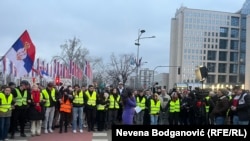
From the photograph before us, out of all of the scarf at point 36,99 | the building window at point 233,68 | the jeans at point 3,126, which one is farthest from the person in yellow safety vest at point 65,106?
the building window at point 233,68

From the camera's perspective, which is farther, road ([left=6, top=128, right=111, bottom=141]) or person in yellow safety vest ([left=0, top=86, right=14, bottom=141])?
road ([left=6, top=128, right=111, bottom=141])

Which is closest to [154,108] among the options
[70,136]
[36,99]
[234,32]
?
[70,136]

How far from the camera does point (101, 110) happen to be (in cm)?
1623

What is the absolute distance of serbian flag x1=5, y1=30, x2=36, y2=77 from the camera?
637 inches

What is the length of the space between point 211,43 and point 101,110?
13416cm

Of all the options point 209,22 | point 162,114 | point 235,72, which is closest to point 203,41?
point 209,22

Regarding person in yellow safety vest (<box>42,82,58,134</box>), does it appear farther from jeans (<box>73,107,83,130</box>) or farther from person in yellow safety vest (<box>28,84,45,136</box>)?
jeans (<box>73,107,83,130</box>)

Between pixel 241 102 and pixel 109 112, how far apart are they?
600 cm

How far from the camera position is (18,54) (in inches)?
647

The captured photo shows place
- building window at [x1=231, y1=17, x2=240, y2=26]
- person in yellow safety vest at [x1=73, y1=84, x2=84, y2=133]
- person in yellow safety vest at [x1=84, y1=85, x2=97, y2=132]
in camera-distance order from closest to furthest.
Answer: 1. person in yellow safety vest at [x1=73, y1=84, x2=84, y2=133]
2. person in yellow safety vest at [x1=84, y1=85, x2=97, y2=132]
3. building window at [x1=231, y1=17, x2=240, y2=26]

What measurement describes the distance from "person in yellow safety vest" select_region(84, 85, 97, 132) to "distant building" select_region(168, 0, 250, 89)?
127 m

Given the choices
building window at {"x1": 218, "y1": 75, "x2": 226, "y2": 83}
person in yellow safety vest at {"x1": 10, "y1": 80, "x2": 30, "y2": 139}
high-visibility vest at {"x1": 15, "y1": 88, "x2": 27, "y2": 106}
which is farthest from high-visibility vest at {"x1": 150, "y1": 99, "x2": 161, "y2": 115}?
building window at {"x1": 218, "y1": 75, "x2": 226, "y2": 83}

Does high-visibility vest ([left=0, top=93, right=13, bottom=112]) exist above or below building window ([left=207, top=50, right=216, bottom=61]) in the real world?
below

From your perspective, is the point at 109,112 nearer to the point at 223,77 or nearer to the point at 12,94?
the point at 12,94
